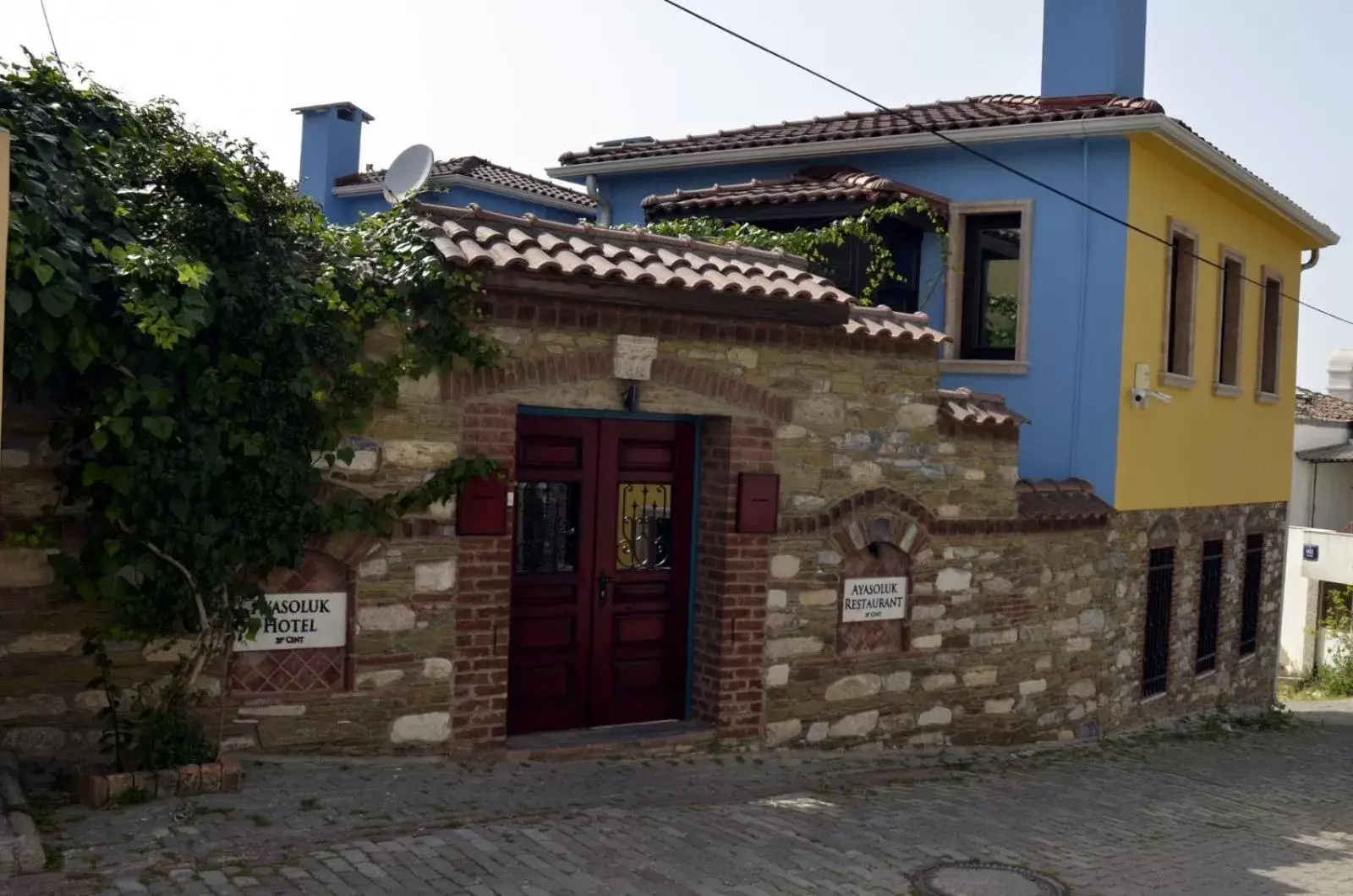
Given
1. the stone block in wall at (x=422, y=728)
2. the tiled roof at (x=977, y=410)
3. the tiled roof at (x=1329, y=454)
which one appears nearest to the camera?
the stone block in wall at (x=422, y=728)

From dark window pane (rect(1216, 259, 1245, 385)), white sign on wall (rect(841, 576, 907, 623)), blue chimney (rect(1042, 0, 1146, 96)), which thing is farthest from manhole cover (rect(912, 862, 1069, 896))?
dark window pane (rect(1216, 259, 1245, 385))

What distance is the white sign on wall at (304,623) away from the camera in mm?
6852

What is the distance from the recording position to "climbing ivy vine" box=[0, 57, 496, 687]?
19.7 ft

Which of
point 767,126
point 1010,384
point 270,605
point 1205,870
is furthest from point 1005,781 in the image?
point 767,126

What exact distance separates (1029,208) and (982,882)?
7.35 metres

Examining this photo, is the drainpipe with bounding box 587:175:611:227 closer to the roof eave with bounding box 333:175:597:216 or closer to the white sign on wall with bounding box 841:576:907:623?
the roof eave with bounding box 333:175:597:216

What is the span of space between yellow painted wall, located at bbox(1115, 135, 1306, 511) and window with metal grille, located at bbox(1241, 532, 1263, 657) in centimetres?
58

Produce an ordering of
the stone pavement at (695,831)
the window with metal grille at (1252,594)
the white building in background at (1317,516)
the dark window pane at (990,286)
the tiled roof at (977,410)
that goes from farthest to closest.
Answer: the white building in background at (1317,516) < the window with metal grille at (1252,594) < the dark window pane at (990,286) < the tiled roof at (977,410) < the stone pavement at (695,831)

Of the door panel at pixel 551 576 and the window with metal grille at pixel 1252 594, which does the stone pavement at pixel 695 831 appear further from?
the window with metal grille at pixel 1252 594

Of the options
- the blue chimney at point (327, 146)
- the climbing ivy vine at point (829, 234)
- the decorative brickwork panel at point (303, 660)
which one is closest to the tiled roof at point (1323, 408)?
the climbing ivy vine at point (829, 234)

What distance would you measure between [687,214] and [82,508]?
7.32 m

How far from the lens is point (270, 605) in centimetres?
682

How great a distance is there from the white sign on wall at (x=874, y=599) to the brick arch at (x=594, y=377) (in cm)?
138

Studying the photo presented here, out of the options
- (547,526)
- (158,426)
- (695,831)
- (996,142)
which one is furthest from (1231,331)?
(158,426)
